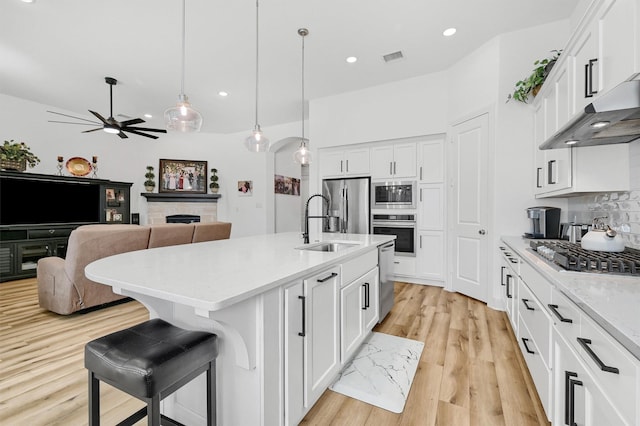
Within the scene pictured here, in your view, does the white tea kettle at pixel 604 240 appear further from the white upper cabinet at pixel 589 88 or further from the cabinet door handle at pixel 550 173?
the cabinet door handle at pixel 550 173

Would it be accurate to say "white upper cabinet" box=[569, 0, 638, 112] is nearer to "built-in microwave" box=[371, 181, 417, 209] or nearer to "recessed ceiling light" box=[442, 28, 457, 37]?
"recessed ceiling light" box=[442, 28, 457, 37]

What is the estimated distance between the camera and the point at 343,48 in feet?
11.3

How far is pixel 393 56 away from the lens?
11.8ft

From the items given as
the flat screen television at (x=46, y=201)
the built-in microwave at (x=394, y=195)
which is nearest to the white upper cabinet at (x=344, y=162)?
the built-in microwave at (x=394, y=195)

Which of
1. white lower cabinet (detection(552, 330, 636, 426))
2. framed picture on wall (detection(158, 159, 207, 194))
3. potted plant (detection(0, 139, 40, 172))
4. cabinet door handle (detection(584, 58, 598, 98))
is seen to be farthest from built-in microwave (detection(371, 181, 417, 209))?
potted plant (detection(0, 139, 40, 172))

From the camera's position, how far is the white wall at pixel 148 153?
4.96 metres

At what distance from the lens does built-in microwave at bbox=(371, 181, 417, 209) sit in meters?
4.15

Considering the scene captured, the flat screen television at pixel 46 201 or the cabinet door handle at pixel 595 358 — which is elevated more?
the flat screen television at pixel 46 201

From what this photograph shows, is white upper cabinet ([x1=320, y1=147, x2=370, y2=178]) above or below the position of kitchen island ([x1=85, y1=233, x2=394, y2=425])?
above

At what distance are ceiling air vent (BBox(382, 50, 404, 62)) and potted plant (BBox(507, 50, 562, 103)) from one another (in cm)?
139

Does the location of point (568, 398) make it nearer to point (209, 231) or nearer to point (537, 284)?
point (537, 284)

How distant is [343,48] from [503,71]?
1.84 meters

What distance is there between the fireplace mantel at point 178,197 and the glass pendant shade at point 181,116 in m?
4.70

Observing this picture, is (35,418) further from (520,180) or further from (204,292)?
(520,180)
